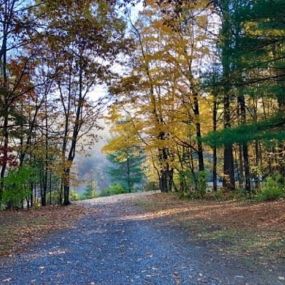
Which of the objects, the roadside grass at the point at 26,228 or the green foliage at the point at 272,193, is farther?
the green foliage at the point at 272,193

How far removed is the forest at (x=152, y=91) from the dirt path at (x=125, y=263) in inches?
150

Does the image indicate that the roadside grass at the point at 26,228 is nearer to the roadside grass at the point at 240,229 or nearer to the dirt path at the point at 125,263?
the dirt path at the point at 125,263

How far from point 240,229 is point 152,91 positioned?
10983 mm

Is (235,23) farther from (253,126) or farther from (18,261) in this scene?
(18,261)

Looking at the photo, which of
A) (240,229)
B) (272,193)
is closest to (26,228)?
(240,229)

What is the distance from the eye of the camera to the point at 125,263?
557 centimetres

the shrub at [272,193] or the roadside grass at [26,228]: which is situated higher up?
the shrub at [272,193]

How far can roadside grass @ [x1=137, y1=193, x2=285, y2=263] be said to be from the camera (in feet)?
20.1

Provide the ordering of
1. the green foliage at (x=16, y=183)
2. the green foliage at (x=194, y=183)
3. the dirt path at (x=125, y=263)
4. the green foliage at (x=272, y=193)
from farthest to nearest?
the green foliage at (x=194, y=183) < the green foliage at (x=272, y=193) < the green foliage at (x=16, y=183) < the dirt path at (x=125, y=263)

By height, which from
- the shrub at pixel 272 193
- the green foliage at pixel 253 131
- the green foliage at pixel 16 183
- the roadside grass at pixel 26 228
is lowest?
the roadside grass at pixel 26 228

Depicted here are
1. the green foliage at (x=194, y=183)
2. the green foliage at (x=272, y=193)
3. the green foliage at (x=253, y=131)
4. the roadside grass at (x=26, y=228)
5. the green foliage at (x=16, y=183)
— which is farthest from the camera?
the green foliage at (x=194, y=183)

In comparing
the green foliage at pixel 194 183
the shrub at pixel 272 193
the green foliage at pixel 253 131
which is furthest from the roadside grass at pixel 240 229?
the green foliage at pixel 194 183

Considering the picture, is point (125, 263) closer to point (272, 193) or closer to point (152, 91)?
point (272, 193)

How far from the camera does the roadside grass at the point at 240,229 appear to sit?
6.13 m
